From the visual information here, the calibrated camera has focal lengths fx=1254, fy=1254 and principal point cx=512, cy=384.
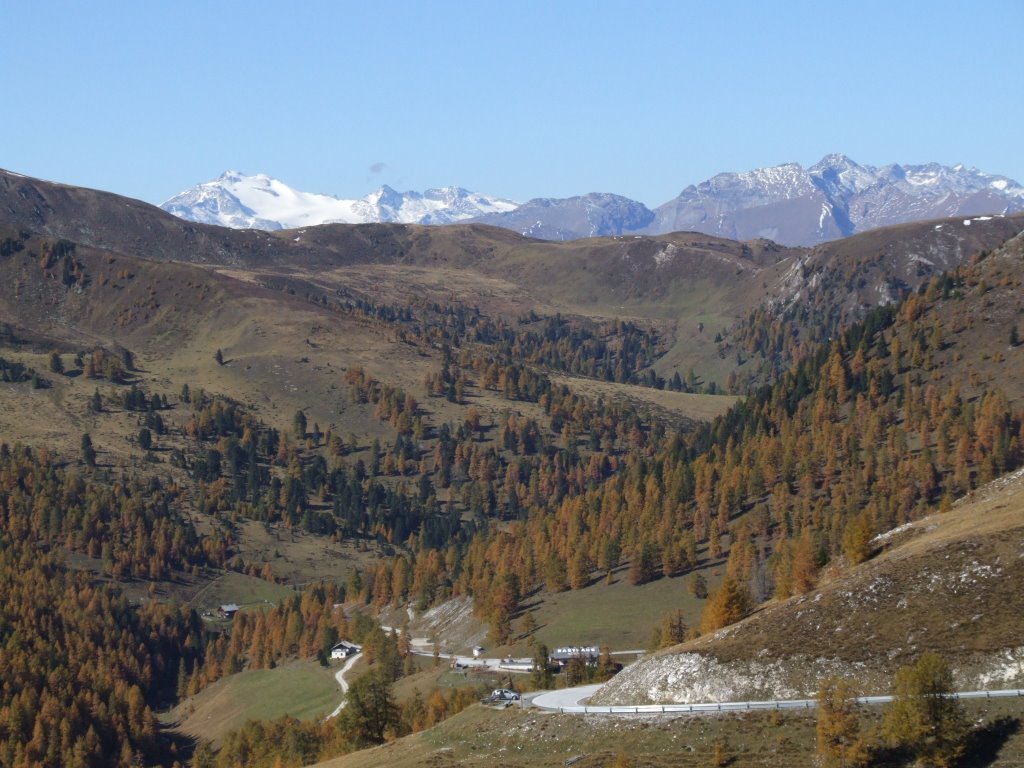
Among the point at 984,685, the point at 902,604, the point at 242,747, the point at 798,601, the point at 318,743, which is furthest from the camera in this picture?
the point at 242,747

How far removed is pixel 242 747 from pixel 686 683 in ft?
310

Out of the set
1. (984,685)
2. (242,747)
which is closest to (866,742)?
(984,685)

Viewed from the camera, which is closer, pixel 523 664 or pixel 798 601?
pixel 798 601

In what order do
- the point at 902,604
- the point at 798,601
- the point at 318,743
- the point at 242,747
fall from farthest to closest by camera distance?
the point at 242,747 → the point at 318,743 → the point at 798,601 → the point at 902,604

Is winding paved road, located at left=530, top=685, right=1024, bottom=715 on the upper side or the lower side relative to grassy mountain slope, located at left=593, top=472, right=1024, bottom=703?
lower

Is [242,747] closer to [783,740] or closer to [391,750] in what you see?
[391,750]

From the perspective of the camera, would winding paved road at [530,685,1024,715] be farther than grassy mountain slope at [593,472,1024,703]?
No

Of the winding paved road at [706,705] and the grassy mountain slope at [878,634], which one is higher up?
the grassy mountain slope at [878,634]

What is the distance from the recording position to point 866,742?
3270 inches

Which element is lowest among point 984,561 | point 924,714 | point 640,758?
point 640,758

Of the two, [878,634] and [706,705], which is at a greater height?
[878,634]

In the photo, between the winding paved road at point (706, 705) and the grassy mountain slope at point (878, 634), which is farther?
the grassy mountain slope at point (878, 634)

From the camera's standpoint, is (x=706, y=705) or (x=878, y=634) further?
(x=878, y=634)

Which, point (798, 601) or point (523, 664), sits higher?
point (798, 601)
